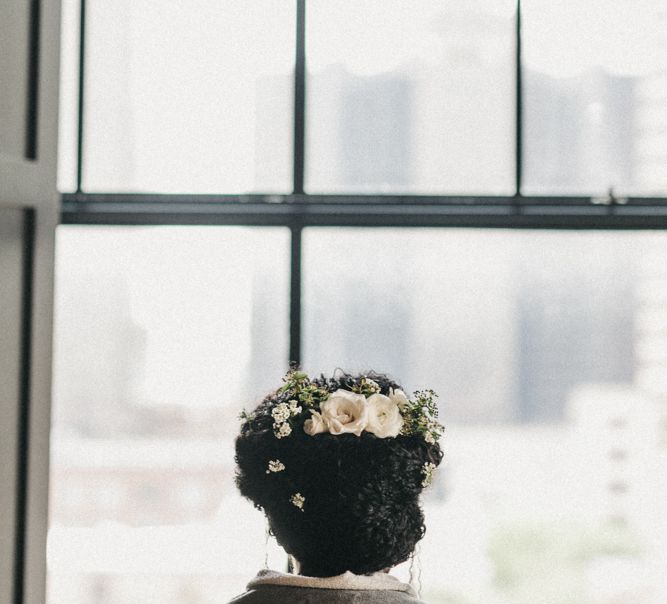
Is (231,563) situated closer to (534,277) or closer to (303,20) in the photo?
(534,277)

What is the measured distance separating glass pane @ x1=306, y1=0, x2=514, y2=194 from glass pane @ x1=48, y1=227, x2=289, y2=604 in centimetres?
29

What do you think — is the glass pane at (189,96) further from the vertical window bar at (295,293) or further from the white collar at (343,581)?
the white collar at (343,581)

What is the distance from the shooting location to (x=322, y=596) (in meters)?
1.45

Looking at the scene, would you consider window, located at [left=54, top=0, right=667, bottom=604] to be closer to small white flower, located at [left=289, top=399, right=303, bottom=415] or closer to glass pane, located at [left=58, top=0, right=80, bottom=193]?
glass pane, located at [left=58, top=0, right=80, bottom=193]

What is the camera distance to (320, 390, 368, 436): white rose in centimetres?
144

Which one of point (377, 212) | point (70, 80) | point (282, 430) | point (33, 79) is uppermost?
point (70, 80)

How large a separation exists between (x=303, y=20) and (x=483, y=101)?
0.49 m

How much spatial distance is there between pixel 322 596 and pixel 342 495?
0.17 metres

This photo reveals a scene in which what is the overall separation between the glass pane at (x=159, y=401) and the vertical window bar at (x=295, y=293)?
3 cm

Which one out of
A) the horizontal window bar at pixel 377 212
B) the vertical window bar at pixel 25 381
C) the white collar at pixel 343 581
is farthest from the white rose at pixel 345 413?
the horizontal window bar at pixel 377 212

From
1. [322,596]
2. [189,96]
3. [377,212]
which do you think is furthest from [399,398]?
[189,96]

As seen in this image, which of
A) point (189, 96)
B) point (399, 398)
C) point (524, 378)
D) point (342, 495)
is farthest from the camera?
point (189, 96)

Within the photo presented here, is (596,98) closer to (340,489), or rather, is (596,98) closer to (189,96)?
(189,96)

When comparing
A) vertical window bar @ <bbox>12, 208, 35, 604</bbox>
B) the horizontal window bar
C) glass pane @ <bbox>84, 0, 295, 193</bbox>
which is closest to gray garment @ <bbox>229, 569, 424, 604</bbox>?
vertical window bar @ <bbox>12, 208, 35, 604</bbox>
